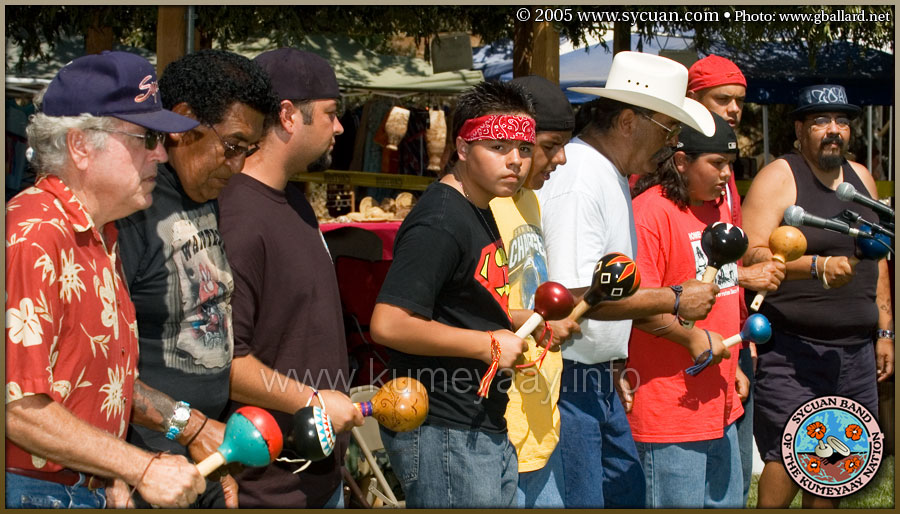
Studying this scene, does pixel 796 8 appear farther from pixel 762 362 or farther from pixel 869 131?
pixel 869 131

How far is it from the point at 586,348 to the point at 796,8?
14.8 feet

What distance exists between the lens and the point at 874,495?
5.87 metres

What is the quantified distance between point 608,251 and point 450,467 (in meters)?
1.15

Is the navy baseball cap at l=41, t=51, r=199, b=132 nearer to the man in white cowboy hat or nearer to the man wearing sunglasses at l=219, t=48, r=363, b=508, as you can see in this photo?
the man wearing sunglasses at l=219, t=48, r=363, b=508

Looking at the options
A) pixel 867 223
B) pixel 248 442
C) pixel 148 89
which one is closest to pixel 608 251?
pixel 867 223

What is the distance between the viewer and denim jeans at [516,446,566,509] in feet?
11.6

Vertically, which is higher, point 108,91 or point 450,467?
point 108,91

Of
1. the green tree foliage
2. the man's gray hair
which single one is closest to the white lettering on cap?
the man's gray hair

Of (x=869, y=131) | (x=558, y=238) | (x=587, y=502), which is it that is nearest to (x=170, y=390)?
(x=558, y=238)

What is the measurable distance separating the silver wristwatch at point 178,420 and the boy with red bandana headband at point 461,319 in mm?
644

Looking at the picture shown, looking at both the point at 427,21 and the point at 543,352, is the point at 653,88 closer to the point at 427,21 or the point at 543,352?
the point at 543,352

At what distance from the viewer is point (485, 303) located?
315cm

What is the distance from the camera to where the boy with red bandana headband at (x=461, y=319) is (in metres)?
2.95

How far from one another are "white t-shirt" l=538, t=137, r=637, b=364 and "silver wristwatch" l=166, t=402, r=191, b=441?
157cm
